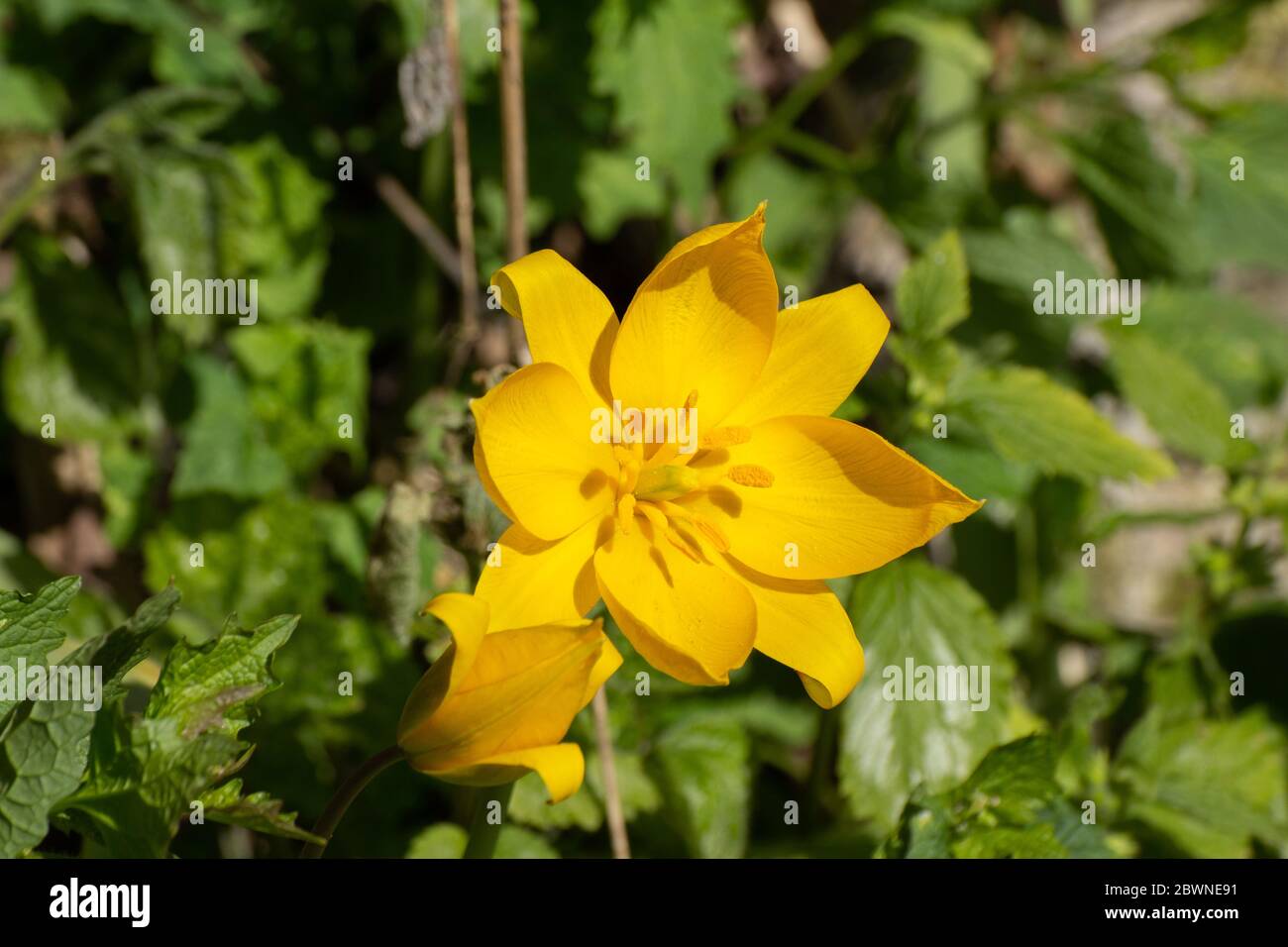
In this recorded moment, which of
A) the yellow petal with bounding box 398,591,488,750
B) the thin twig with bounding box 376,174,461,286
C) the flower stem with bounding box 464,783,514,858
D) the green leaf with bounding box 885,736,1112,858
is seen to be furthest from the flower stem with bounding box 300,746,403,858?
the thin twig with bounding box 376,174,461,286

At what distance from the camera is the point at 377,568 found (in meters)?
2.03

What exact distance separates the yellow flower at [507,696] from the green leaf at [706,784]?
0.99 m

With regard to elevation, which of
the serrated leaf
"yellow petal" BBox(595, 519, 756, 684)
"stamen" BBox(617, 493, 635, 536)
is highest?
the serrated leaf

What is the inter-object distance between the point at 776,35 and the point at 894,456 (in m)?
2.78

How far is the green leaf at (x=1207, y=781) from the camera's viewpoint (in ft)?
8.07

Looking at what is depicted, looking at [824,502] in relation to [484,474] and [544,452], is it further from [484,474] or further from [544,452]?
[484,474]

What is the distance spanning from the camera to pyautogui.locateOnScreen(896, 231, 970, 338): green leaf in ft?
7.25

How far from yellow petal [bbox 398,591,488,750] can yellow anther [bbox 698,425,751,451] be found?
0.51 meters

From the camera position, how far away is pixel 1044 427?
2264 millimetres

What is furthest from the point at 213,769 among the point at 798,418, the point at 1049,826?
the point at 1049,826

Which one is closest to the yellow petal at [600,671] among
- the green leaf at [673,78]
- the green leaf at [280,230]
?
the green leaf at [673,78]

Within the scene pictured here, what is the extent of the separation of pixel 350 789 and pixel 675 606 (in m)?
0.46

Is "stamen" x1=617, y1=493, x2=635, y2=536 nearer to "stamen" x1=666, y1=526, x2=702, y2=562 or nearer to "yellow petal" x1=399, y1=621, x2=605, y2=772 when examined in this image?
"stamen" x1=666, y1=526, x2=702, y2=562

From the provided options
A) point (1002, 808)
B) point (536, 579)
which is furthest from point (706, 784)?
point (536, 579)
